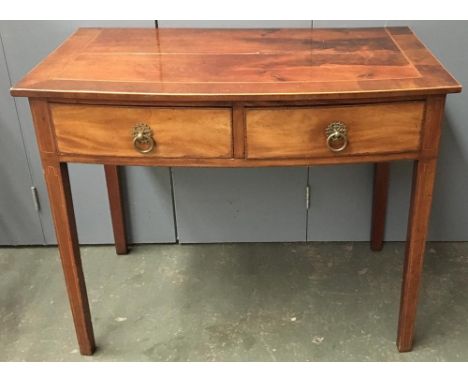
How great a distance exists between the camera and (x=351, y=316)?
68.7 inches

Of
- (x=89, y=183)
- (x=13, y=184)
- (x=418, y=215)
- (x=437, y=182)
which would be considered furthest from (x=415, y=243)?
(x=13, y=184)

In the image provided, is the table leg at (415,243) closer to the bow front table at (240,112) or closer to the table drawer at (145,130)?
the bow front table at (240,112)

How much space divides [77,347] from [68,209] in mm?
464

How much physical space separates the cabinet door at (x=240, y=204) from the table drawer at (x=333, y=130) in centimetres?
64

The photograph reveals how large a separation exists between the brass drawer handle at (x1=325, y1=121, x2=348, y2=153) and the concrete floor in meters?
0.64

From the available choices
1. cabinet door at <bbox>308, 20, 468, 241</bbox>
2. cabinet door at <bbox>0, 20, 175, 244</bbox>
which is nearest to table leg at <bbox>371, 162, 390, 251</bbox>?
cabinet door at <bbox>308, 20, 468, 241</bbox>

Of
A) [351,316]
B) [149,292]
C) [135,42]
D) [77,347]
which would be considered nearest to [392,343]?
[351,316]

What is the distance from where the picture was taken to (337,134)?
4.23 feet

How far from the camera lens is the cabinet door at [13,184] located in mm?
1880

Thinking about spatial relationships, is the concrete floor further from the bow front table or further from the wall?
the bow front table

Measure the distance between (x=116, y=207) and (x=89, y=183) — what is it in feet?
0.43

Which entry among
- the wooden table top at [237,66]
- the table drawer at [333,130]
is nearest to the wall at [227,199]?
the wooden table top at [237,66]

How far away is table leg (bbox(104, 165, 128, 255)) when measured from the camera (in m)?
1.92
